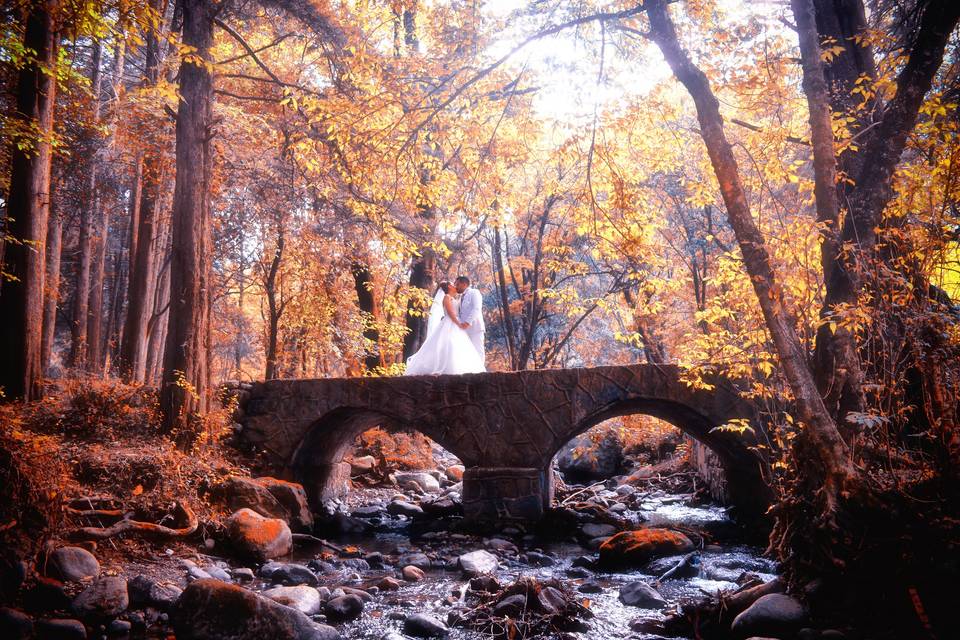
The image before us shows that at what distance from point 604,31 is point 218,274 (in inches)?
680

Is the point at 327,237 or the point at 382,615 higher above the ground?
the point at 327,237

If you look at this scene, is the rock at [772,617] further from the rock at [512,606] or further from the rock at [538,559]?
the rock at [538,559]

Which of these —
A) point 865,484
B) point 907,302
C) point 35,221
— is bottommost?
point 865,484

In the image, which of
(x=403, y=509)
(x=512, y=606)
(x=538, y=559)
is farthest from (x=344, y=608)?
(x=403, y=509)

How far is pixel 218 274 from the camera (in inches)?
806

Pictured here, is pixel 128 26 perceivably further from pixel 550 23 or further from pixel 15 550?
pixel 15 550

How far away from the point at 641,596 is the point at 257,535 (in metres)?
4.41

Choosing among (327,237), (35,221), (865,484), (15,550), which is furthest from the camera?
(327,237)

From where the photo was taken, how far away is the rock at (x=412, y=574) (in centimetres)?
738

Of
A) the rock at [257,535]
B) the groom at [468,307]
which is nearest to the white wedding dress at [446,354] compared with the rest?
the groom at [468,307]

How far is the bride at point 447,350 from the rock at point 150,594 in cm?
571

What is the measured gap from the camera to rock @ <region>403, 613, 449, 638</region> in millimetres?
5391

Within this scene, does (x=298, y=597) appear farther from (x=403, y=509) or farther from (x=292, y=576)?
(x=403, y=509)

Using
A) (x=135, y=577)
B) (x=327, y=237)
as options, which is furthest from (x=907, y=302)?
(x=327, y=237)
